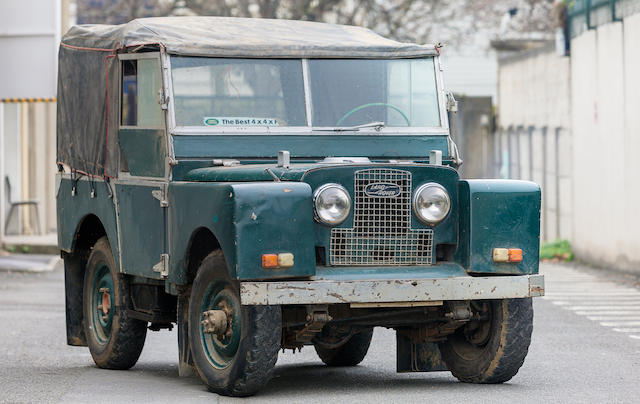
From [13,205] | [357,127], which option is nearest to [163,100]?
[357,127]

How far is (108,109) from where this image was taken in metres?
11.0

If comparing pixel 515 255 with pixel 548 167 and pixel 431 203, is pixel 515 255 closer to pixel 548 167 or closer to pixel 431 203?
pixel 431 203

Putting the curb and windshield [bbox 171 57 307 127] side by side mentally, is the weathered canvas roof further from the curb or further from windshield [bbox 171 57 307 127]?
the curb

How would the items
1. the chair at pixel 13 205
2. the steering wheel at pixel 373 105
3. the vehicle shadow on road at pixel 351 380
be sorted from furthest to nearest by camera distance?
the chair at pixel 13 205
the steering wheel at pixel 373 105
the vehicle shadow on road at pixel 351 380

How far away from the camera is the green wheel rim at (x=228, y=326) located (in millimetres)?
9073

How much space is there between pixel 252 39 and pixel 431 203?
206 cm

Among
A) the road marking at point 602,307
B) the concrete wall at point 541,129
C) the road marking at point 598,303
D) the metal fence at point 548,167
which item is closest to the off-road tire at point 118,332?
the road marking at point 602,307

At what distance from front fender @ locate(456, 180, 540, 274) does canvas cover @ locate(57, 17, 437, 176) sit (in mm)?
1641

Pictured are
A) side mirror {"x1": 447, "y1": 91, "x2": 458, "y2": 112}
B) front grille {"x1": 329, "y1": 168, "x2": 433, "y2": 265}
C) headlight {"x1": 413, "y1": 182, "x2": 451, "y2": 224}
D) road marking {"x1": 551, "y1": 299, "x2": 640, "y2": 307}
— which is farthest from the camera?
road marking {"x1": 551, "y1": 299, "x2": 640, "y2": 307}

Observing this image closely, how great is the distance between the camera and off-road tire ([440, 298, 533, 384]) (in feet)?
31.3

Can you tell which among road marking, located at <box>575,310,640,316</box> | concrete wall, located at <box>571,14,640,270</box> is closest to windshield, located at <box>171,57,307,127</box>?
road marking, located at <box>575,310,640,316</box>

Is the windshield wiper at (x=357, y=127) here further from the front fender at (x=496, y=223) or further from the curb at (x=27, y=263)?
the curb at (x=27, y=263)

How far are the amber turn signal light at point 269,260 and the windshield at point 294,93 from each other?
1689mm

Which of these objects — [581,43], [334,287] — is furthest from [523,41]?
[334,287]
